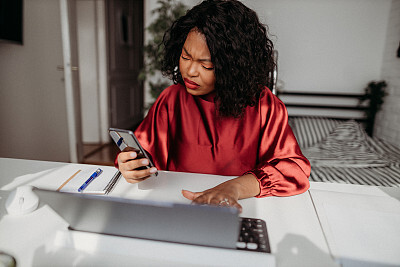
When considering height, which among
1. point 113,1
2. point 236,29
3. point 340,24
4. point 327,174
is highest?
point 113,1

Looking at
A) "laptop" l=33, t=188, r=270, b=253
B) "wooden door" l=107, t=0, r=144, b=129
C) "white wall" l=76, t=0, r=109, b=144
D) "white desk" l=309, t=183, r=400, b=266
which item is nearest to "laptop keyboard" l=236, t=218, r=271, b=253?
"laptop" l=33, t=188, r=270, b=253

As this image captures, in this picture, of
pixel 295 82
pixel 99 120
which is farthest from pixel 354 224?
pixel 99 120

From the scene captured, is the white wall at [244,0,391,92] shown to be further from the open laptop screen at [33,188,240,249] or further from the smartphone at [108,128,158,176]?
the open laptop screen at [33,188,240,249]

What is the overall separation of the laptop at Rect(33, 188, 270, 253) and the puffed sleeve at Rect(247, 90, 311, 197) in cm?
20

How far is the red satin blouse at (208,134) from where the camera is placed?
3.22ft

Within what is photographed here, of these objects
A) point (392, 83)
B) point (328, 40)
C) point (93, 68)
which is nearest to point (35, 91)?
point (93, 68)

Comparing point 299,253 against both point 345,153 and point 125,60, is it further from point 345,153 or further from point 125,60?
point 125,60

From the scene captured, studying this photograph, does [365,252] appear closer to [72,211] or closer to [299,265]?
[299,265]

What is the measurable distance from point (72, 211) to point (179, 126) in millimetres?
632

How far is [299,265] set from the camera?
0.50m

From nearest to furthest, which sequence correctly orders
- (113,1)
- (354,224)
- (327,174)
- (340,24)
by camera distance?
(354,224), (327,174), (340,24), (113,1)

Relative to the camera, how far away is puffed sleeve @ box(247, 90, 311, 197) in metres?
0.77

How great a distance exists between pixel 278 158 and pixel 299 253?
35 centimetres

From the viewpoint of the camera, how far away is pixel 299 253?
1.74 ft
